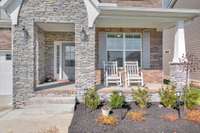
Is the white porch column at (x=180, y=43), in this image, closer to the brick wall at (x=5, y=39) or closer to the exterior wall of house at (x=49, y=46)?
the exterior wall of house at (x=49, y=46)

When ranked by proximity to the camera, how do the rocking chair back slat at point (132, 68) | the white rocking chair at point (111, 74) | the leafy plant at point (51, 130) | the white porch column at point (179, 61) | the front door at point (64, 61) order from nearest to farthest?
the leafy plant at point (51, 130), the white porch column at point (179, 61), the white rocking chair at point (111, 74), the rocking chair back slat at point (132, 68), the front door at point (64, 61)

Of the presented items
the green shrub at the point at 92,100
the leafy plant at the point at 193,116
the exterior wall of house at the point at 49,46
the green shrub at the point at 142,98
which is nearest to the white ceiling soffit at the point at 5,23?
the exterior wall of house at the point at 49,46

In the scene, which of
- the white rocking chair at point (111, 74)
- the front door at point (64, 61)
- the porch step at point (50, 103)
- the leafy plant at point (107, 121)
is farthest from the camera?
the front door at point (64, 61)

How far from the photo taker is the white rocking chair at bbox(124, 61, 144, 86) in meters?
12.6

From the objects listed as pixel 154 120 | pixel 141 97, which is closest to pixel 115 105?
pixel 141 97

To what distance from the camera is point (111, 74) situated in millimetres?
13227

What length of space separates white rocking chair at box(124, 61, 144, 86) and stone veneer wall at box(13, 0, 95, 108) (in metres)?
2.83

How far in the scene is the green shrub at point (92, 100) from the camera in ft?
30.0

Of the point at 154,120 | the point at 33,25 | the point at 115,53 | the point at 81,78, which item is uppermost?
the point at 33,25

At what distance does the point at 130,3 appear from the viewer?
1571 cm

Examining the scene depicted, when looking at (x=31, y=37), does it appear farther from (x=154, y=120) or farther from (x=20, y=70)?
(x=154, y=120)

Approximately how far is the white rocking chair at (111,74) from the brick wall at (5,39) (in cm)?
598

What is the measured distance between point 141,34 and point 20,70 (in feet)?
22.7

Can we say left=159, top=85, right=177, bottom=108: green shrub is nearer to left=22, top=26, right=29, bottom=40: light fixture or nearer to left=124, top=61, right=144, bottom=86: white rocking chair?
left=124, top=61, right=144, bottom=86: white rocking chair
